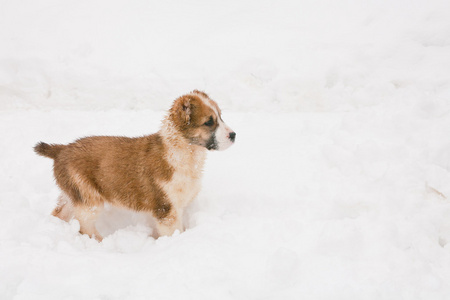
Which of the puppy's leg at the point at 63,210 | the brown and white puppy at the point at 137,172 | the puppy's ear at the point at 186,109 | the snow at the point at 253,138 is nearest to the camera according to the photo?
the snow at the point at 253,138

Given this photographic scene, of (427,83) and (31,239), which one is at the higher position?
(427,83)

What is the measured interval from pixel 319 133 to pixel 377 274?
2.47 m

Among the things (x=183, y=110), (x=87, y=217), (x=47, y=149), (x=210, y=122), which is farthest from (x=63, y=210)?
(x=210, y=122)

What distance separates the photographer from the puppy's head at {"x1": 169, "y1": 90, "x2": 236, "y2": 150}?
384 cm

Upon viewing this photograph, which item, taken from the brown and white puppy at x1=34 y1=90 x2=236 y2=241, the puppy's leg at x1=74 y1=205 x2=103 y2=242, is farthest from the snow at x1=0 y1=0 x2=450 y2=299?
the brown and white puppy at x1=34 y1=90 x2=236 y2=241

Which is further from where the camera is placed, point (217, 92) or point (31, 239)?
point (217, 92)

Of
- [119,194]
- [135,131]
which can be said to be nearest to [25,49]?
[135,131]

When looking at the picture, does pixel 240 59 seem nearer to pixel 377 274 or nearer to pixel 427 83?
pixel 427 83

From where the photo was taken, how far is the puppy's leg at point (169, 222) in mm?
4125

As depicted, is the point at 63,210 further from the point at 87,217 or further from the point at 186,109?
the point at 186,109

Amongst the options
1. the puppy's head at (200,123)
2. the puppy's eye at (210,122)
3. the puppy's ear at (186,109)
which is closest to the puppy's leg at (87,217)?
the puppy's head at (200,123)

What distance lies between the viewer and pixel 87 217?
4.23 m

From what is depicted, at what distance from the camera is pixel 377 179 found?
412 cm

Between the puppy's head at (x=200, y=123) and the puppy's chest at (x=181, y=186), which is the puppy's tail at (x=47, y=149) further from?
the puppy's head at (x=200, y=123)
